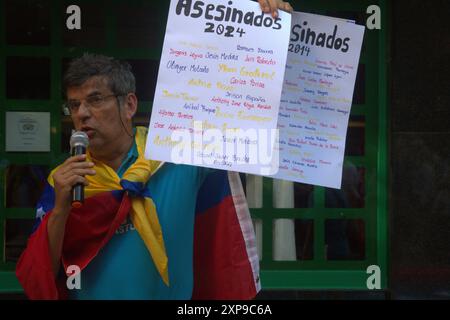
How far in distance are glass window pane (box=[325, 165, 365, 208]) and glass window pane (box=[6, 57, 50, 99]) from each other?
2366 mm

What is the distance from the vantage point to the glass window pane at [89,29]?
6.00 metres

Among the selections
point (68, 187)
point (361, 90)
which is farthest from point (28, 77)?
point (68, 187)

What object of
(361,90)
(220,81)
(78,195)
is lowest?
(78,195)

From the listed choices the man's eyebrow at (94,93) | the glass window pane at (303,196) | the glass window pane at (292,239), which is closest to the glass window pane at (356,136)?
the glass window pane at (303,196)

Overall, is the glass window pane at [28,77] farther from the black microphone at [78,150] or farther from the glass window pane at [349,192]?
the black microphone at [78,150]

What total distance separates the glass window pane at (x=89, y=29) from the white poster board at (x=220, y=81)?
239 centimetres

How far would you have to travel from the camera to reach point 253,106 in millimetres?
3742

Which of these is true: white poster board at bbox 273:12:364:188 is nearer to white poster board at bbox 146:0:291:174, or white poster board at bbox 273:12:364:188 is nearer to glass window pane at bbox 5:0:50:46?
white poster board at bbox 146:0:291:174

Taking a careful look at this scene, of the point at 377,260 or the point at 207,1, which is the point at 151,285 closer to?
the point at 207,1

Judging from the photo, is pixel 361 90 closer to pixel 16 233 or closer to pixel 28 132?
pixel 28 132

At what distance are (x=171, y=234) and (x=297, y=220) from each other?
2.46 meters

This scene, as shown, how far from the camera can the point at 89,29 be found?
19.7 feet

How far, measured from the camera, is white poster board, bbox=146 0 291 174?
372 centimetres

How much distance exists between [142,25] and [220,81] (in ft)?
8.04
